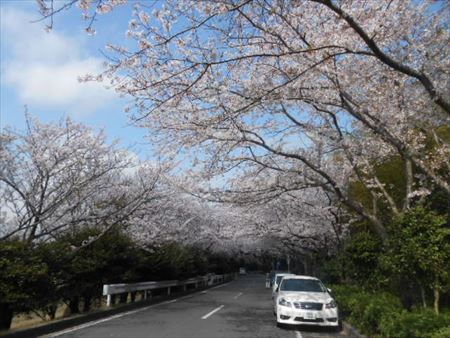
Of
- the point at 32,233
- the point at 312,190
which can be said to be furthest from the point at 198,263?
the point at 32,233

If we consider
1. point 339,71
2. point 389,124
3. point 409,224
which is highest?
point 339,71

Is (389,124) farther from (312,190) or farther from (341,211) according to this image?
(312,190)

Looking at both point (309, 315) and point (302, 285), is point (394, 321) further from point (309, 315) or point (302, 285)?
point (302, 285)

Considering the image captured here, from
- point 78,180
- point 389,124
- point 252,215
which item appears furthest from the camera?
point 252,215

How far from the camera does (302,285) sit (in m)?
16.0

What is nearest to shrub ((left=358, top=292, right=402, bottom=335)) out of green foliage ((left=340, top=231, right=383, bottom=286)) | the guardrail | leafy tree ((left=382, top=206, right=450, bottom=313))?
leafy tree ((left=382, top=206, right=450, bottom=313))

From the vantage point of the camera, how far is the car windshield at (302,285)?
1562 cm

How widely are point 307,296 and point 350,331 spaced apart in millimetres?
1861

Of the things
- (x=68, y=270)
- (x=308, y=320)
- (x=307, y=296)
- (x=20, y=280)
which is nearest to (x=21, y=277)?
(x=20, y=280)

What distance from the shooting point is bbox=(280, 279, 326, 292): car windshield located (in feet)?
51.2

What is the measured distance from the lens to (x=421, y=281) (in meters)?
11.3

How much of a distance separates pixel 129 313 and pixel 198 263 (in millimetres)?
23656

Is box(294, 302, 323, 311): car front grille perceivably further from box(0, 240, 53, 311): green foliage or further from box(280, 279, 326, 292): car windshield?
box(0, 240, 53, 311): green foliage

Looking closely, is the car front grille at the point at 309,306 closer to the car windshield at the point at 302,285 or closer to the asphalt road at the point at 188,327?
the asphalt road at the point at 188,327
